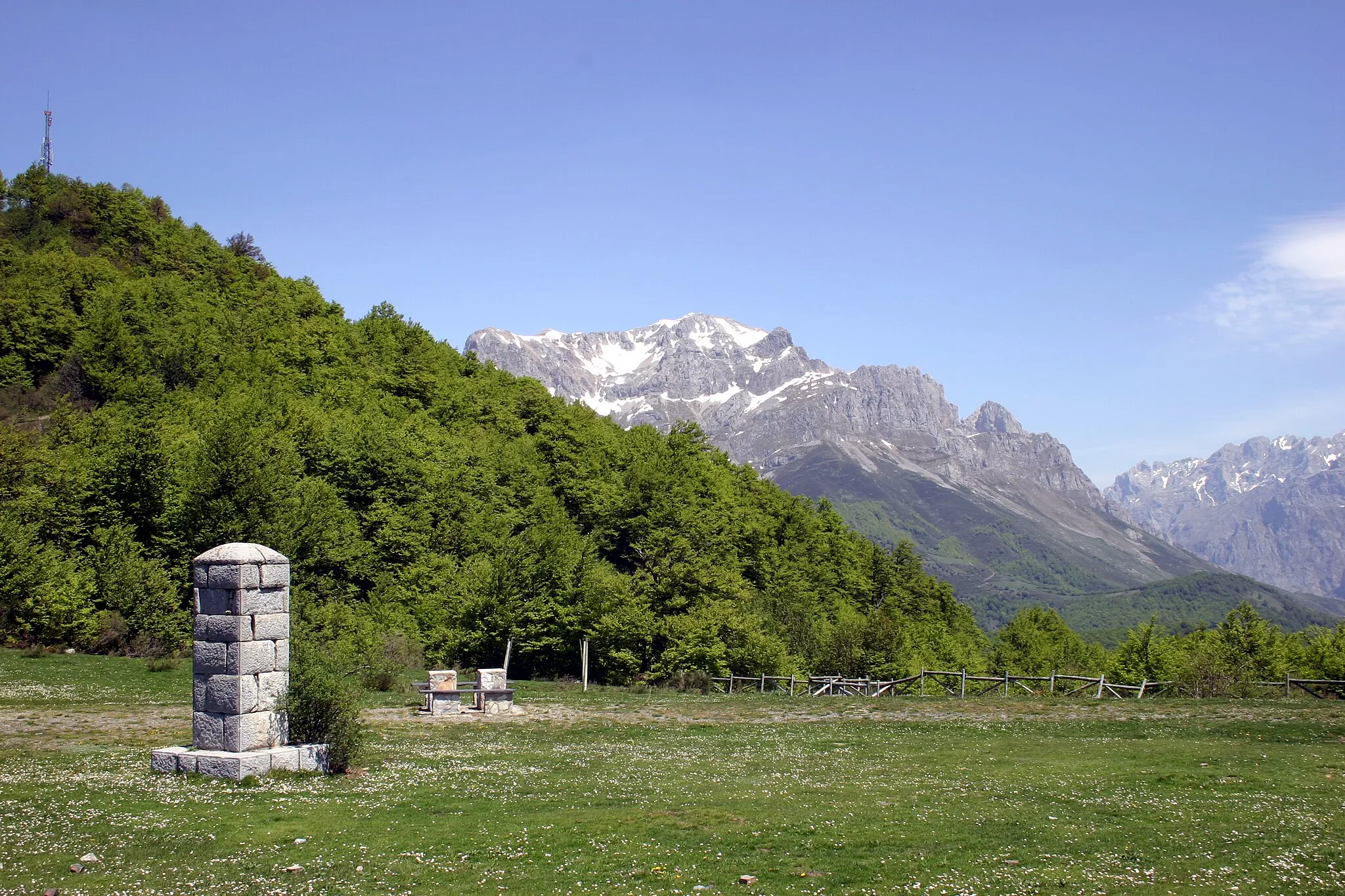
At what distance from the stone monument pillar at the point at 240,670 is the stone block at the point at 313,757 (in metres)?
0.02

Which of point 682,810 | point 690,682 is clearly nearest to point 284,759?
point 682,810

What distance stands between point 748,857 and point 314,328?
108667mm

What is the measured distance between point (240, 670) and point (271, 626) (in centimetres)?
153

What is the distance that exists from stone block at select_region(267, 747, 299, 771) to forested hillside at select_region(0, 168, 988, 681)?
1478 centimetres

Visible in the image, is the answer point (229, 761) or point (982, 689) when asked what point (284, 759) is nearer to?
point (229, 761)

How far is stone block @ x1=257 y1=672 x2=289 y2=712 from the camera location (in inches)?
977

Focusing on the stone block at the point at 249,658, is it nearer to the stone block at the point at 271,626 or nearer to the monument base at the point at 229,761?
the stone block at the point at 271,626

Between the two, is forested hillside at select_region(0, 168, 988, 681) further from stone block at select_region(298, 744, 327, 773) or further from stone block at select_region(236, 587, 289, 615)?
stone block at select_region(298, 744, 327, 773)

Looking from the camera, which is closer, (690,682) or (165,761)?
(165,761)

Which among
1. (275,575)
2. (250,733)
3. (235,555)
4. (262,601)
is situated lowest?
(250,733)

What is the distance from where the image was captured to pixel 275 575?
2589 centimetres

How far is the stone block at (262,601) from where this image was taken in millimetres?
24953

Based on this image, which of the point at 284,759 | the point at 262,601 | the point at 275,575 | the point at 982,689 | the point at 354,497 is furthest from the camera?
the point at 354,497

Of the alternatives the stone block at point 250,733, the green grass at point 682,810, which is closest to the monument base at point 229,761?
the stone block at point 250,733
